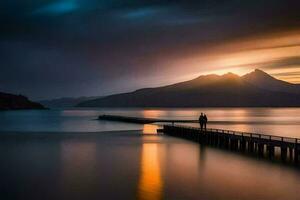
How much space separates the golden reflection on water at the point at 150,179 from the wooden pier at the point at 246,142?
7960 millimetres

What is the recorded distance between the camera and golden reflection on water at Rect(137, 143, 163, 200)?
2419 cm

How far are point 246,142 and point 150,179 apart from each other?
22929mm

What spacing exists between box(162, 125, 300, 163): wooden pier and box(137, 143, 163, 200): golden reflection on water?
7.96 meters

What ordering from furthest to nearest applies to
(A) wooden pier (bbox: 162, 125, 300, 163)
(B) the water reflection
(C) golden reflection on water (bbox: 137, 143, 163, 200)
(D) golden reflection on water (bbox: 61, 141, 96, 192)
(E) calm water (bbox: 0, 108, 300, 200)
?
(A) wooden pier (bbox: 162, 125, 300, 163), (D) golden reflection on water (bbox: 61, 141, 96, 192), (B) the water reflection, (E) calm water (bbox: 0, 108, 300, 200), (C) golden reflection on water (bbox: 137, 143, 163, 200)

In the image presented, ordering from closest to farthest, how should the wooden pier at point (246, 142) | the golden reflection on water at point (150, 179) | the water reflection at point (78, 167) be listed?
the golden reflection on water at point (150, 179) → the water reflection at point (78, 167) → the wooden pier at point (246, 142)

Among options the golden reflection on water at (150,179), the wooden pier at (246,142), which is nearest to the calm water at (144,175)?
the golden reflection on water at (150,179)

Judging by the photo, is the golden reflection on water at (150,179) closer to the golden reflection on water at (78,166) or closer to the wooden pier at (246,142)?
the golden reflection on water at (78,166)

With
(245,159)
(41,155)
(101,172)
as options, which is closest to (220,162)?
(245,159)

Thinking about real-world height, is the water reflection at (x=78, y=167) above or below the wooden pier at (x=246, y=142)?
below

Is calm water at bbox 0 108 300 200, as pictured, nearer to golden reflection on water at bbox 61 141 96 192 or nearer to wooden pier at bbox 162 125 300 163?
golden reflection on water at bbox 61 141 96 192

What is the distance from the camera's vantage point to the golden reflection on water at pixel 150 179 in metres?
24.2

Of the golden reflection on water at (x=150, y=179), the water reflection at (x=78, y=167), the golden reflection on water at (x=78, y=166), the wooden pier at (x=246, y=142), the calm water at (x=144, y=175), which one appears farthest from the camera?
the wooden pier at (x=246, y=142)

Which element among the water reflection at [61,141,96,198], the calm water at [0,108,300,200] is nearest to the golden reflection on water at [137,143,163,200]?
the calm water at [0,108,300,200]

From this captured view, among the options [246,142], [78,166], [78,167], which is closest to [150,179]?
[78,167]
